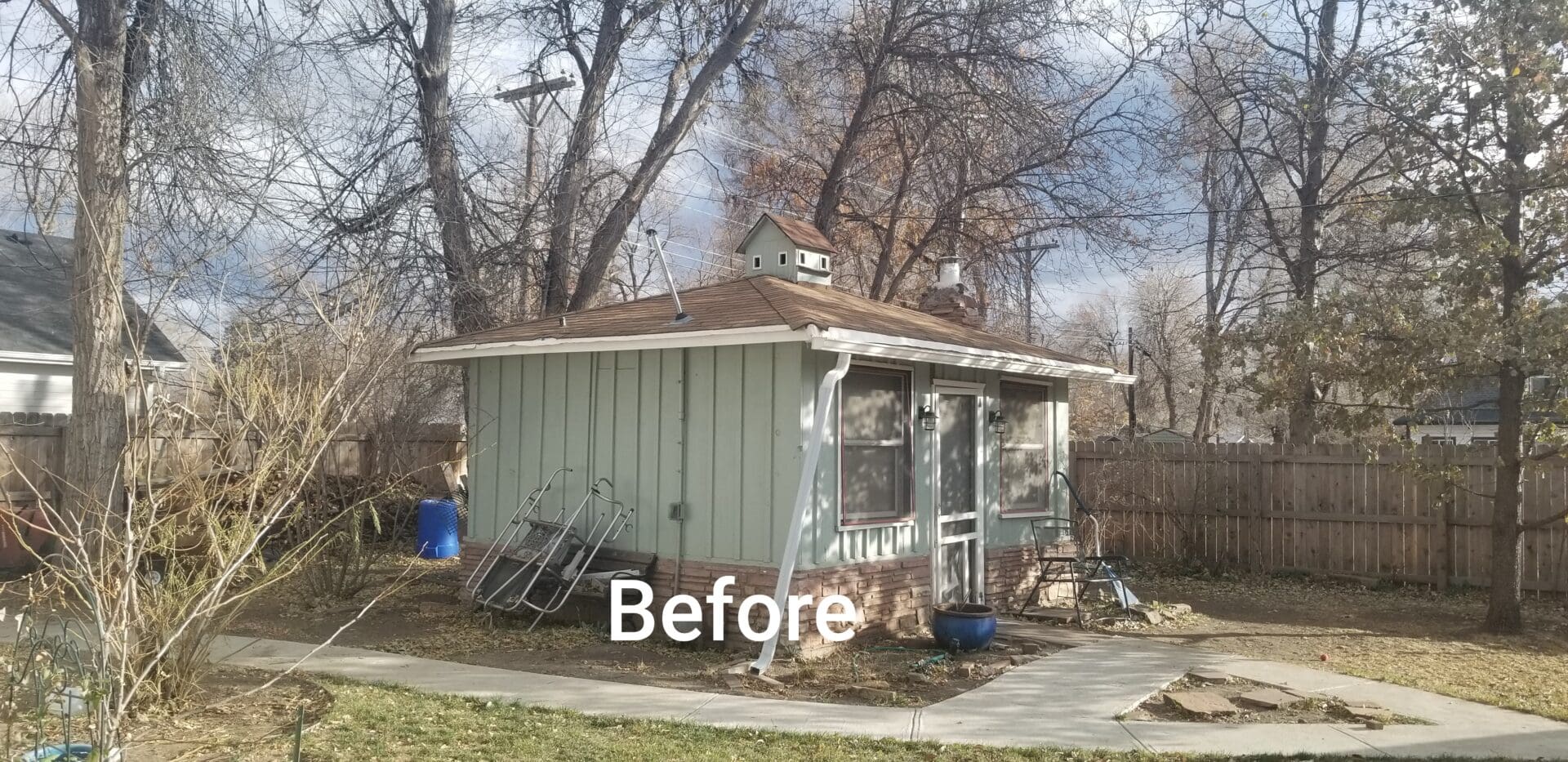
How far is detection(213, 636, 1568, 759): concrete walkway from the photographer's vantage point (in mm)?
5535

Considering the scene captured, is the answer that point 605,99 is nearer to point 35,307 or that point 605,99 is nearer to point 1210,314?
point 35,307

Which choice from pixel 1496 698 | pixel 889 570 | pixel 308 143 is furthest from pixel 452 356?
pixel 1496 698

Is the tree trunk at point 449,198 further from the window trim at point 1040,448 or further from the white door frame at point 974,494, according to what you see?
the window trim at point 1040,448

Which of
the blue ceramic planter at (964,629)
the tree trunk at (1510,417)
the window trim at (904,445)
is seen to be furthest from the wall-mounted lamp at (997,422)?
the tree trunk at (1510,417)

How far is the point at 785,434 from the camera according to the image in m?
7.66

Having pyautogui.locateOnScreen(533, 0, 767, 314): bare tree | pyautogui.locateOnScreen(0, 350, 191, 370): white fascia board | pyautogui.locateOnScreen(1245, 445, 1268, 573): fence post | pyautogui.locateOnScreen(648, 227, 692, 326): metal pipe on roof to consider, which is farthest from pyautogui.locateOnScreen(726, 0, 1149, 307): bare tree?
pyautogui.locateOnScreen(0, 350, 191, 370): white fascia board

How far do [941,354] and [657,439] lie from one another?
228 cm

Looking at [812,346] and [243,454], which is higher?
[812,346]

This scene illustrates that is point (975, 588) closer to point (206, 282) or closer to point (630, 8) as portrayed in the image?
point (206, 282)

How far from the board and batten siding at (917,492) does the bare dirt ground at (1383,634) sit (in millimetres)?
1531

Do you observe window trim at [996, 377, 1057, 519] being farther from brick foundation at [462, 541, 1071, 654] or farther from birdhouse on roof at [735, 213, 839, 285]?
birdhouse on roof at [735, 213, 839, 285]

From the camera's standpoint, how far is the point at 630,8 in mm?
14523

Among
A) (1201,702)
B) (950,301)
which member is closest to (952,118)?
(950,301)

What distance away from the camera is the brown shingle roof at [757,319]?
7895 millimetres
